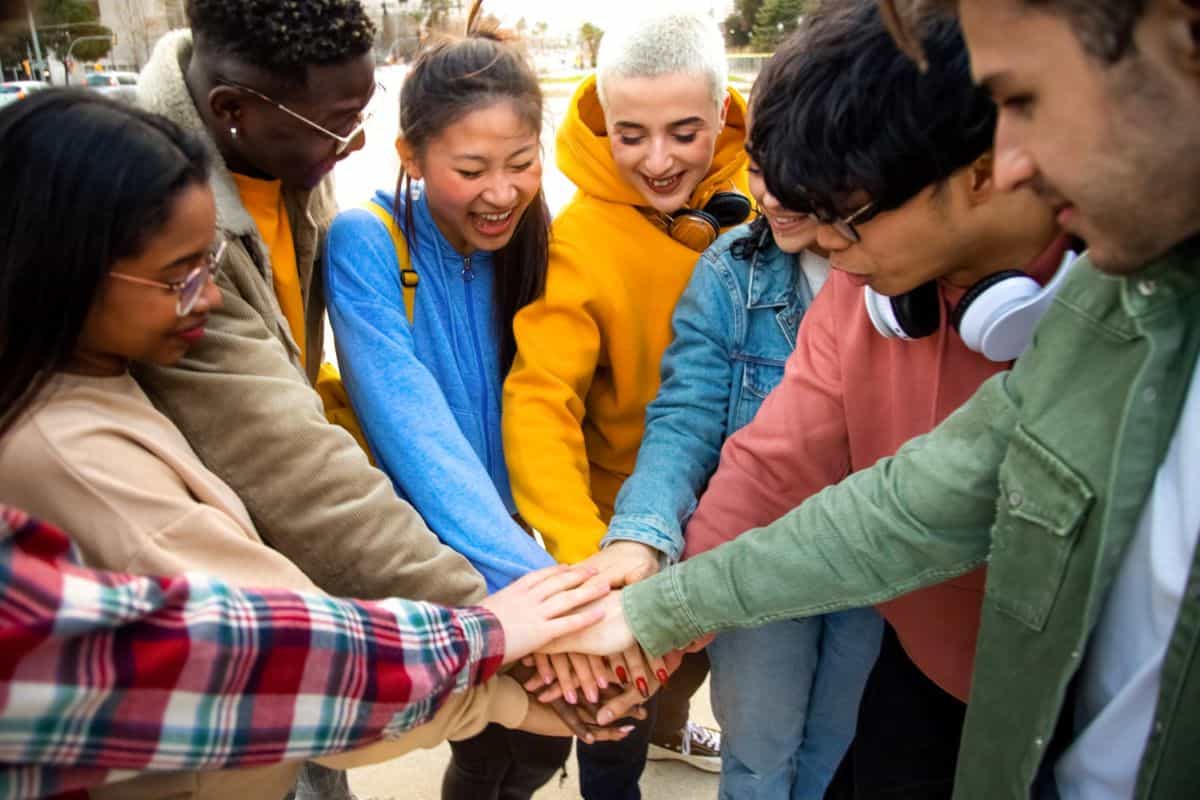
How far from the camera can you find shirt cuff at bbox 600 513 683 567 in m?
1.88

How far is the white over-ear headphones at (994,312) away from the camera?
1375 mm

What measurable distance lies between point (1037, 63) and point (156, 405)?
4.42ft

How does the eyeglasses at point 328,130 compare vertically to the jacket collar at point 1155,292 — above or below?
above

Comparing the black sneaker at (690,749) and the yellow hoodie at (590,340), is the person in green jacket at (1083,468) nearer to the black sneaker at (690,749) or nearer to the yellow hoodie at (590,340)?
the yellow hoodie at (590,340)

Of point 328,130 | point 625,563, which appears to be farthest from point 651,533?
point 328,130

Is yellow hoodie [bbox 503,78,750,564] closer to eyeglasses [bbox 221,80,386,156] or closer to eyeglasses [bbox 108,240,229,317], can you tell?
eyeglasses [bbox 221,80,386,156]

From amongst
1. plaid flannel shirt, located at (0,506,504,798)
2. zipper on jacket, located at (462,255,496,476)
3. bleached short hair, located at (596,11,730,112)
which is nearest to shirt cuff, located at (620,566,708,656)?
plaid flannel shirt, located at (0,506,504,798)

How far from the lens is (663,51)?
6.74 ft

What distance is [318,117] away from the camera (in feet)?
5.86

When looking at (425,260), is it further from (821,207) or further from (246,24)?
(821,207)

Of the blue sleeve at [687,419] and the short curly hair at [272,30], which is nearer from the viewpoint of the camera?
the short curly hair at [272,30]

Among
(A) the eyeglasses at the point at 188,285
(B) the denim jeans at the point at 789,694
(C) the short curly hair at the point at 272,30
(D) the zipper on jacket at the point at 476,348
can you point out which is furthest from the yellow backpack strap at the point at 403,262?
(B) the denim jeans at the point at 789,694

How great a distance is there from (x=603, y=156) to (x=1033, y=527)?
1.35 meters

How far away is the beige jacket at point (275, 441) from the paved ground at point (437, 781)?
120cm
